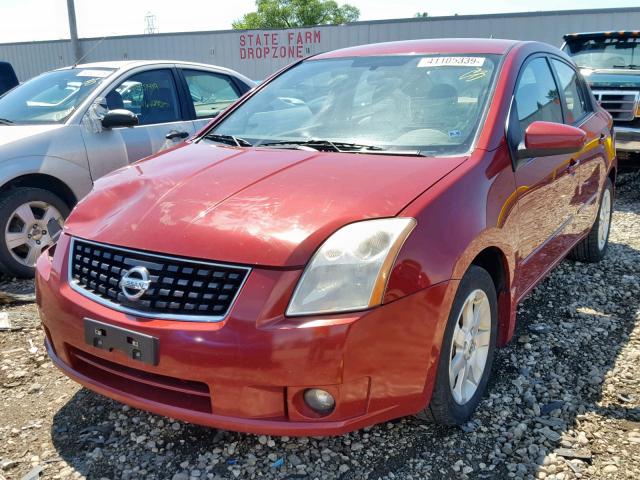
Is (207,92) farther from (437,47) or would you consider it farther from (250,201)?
(250,201)

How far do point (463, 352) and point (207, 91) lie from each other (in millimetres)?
4205

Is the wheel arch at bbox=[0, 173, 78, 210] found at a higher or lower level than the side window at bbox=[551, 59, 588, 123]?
lower

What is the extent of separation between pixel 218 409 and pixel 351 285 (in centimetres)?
64

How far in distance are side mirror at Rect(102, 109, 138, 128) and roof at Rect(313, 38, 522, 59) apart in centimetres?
183

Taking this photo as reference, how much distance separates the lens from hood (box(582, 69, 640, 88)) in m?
7.59

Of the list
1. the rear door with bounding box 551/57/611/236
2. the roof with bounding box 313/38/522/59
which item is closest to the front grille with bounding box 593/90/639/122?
the rear door with bounding box 551/57/611/236

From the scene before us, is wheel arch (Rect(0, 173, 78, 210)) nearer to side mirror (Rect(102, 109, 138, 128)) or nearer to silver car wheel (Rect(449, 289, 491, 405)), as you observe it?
side mirror (Rect(102, 109, 138, 128))

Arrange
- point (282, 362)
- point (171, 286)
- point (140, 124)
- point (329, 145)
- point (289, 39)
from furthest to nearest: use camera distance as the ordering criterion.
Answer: point (289, 39)
point (140, 124)
point (329, 145)
point (171, 286)
point (282, 362)

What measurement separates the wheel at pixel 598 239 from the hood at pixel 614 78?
11.3ft

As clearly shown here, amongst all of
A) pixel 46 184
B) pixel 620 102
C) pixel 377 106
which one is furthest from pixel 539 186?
pixel 620 102

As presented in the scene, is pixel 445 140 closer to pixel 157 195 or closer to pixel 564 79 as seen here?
pixel 157 195

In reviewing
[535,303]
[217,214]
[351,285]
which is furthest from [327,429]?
[535,303]

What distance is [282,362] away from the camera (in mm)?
1961

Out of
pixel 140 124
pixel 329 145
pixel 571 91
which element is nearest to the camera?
pixel 329 145
